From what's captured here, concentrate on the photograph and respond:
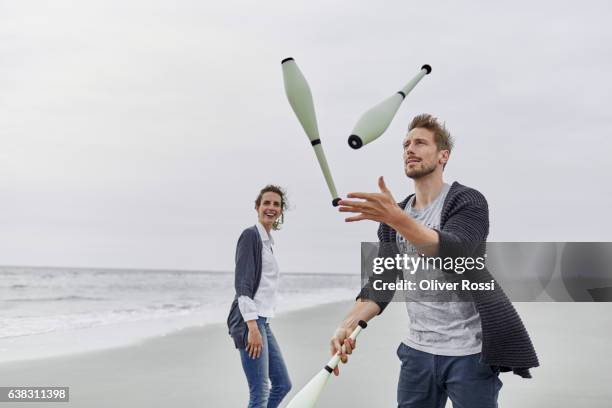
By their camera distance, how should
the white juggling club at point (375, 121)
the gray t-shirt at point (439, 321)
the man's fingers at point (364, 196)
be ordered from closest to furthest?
the man's fingers at point (364, 196), the white juggling club at point (375, 121), the gray t-shirt at point (439, 321)

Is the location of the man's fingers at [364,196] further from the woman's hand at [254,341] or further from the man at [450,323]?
the woman's hand at [254,341]

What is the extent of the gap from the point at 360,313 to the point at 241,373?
176 inches

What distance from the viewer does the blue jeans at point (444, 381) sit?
7.61ft

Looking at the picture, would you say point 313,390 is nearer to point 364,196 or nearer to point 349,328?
point 349,328

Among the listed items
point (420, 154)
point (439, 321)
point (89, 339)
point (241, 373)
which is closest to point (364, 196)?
point (420, 154)

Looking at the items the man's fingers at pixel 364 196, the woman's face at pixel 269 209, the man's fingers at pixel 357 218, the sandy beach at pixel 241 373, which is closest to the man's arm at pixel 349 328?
the man's fingers at pixel 357 218

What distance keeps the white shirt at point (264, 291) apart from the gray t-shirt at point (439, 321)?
1.30 m

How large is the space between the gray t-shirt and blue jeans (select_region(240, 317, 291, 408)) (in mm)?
1286

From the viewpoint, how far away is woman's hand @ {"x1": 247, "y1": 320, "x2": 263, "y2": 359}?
11.7 feet

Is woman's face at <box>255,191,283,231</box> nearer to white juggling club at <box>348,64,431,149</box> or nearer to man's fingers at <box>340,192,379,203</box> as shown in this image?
white juggling club at <box>348,64,431,149</box>

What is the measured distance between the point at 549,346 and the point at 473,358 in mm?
6481

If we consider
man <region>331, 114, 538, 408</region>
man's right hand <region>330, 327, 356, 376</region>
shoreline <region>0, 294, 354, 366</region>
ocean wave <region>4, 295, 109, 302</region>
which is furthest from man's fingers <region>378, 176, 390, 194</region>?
ocean wave <region>4, 295, 109, 302</region>

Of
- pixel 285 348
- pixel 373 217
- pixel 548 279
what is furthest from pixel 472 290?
pixel 548 279

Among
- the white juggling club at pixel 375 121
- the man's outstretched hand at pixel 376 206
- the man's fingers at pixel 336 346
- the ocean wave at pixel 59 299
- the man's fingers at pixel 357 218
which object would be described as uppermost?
the white juggling club at pixel 375 121
